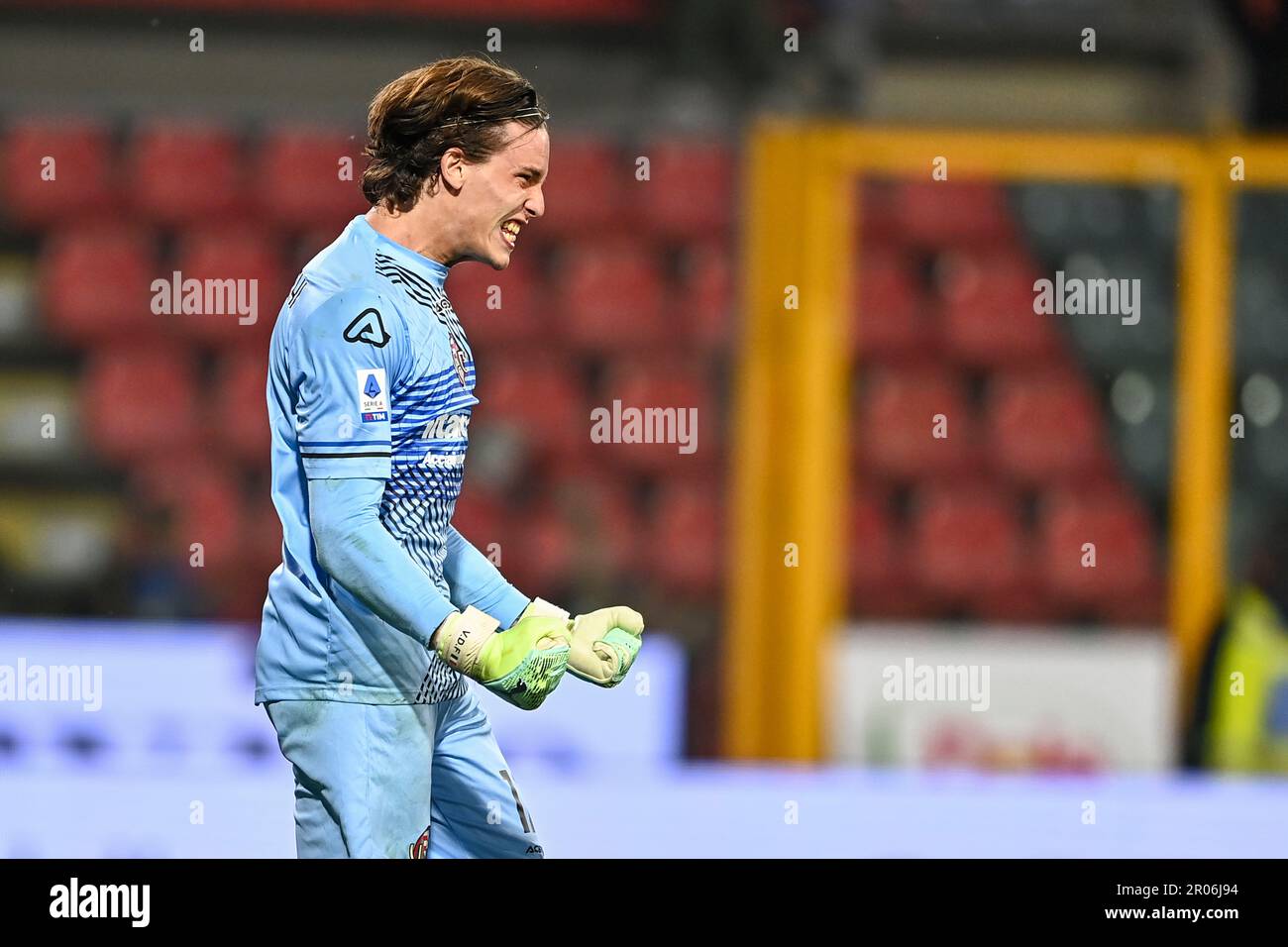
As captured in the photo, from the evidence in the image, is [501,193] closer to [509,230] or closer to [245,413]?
[509,230]

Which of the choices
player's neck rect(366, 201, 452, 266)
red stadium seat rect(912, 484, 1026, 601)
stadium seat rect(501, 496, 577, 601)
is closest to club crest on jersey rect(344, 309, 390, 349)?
player's neck rect(366, 201, 452, 266)

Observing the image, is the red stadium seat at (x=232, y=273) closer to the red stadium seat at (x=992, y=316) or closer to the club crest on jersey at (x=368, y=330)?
the red stadium seat at (x=992, y=316)

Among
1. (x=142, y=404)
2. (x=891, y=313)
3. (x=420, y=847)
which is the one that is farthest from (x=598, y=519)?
(x=420, y=847)

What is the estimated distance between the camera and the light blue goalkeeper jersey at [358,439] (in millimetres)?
1723

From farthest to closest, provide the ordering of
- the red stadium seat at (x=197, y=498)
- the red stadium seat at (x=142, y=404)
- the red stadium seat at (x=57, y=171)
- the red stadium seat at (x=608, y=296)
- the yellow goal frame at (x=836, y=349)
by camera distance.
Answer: the red stadium seat at (x=57, y=171)
the red stadium seat at (x=608, y=296)
the red stadium seat at (x=142, y=404)
the red stadium seat at (x=197, y=498)
the yellow goal frame at (x=836, y=349)

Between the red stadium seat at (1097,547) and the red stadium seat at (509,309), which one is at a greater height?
the red stadium seat at (509,309)

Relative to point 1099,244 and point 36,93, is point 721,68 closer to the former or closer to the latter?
point 1099,244

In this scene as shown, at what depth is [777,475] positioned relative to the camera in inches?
196

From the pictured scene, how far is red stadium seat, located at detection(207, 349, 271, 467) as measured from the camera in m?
5.16

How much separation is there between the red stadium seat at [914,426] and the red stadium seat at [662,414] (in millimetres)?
497

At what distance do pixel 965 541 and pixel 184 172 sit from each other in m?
2.82

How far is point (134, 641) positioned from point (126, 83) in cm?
228

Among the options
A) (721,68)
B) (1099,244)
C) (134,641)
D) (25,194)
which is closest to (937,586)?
(1099,244)

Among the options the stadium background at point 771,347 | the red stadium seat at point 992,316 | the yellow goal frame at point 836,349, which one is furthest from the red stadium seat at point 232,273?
the red stadium seat at point 992,316
